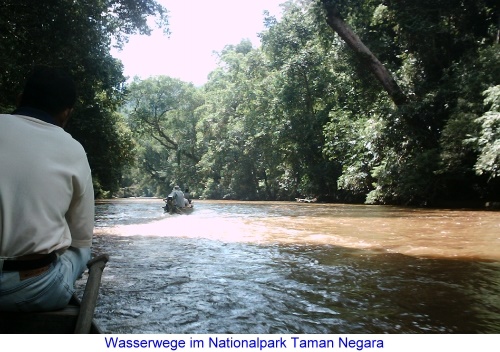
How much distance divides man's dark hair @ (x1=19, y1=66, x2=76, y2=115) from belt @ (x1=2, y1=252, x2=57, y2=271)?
677 mm

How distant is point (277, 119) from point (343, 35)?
11.9m

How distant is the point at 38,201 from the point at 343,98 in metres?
24.7

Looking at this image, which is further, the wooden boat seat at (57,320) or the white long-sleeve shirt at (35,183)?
the wooden boat seat at (57,320)

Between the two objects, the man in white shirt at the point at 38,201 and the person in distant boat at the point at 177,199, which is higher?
the man in white shirt at the point at 38,201

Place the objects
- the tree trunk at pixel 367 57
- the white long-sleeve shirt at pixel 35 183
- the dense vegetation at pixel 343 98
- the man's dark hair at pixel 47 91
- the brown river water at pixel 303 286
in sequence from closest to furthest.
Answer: the white long-sleeve shirt at pixel 35 183 → the man's dark hair at pixel 47 91 → the brown river water at pixel 303 286 → the dense vegetation at pixel 343 98 → the tree trunk at pixel 367 57

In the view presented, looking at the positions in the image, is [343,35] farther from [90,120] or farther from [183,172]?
[183,172]

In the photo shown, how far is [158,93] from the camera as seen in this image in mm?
46312

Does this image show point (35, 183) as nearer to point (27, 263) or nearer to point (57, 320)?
point (27, 263)

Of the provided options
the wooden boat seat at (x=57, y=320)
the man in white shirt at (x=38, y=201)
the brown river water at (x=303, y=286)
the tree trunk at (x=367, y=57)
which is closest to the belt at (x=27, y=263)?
the man in white shirt at (x=38, y=201)

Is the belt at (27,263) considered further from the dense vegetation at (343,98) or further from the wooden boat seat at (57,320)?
the dense vegetation at (343,98)

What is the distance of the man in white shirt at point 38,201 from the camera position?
1.59 metres

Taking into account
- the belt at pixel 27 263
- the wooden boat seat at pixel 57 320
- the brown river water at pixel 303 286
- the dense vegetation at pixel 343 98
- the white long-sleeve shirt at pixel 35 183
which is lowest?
the brown river water at pixel 303 286

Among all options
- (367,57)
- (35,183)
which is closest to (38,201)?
(35,183)

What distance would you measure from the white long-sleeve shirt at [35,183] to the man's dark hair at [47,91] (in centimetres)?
15
